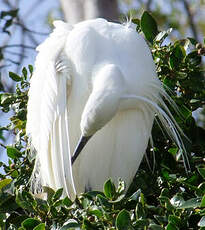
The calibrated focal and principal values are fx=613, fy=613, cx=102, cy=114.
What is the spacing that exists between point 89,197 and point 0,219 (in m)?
0.29

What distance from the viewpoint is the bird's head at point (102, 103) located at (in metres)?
2.15

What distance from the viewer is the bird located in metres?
2.37

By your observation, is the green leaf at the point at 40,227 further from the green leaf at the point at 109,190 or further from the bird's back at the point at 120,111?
the bird's back at the point at 120,111

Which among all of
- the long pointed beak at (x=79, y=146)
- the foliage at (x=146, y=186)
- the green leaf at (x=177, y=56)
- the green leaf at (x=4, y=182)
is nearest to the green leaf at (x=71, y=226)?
the foliage at (x=146, y=186)

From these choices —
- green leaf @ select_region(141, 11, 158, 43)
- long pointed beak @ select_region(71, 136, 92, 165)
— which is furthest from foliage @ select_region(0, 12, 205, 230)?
long pointed beak @ select_region(71, 136, 92, 165)

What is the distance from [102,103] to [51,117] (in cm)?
29

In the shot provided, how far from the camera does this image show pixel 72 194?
8.08ft

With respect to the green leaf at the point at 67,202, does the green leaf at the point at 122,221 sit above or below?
above

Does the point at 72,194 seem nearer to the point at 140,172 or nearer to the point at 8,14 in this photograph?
the point at 140,172

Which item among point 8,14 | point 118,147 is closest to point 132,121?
point 118,147

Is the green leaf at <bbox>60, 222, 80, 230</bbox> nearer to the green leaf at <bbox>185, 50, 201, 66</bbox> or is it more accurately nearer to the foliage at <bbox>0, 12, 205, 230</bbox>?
the foliage at <bbox>0, 12, 205, 230</bbox>

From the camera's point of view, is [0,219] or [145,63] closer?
[0,219]

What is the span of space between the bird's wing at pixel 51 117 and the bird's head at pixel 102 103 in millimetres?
117

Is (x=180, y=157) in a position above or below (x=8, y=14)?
below
